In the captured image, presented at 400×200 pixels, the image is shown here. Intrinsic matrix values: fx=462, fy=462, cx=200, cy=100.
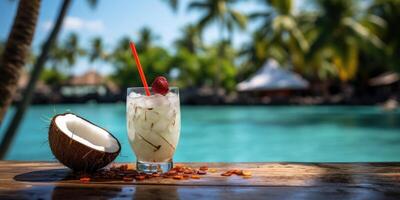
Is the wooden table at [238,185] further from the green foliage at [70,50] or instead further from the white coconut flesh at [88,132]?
the green foliage at [70,50]

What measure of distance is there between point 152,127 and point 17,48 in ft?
6.15

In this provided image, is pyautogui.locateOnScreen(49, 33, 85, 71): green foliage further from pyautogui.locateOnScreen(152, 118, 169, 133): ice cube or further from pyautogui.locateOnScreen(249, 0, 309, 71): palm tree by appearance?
pyautogui.locateOnScreen(152, 118, 169, 133): ice cube

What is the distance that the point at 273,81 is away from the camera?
3094 cm

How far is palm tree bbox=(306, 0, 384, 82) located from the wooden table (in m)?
22.1

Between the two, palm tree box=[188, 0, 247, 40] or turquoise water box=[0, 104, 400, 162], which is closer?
turquoise water box=[0, 104, 400, 162]

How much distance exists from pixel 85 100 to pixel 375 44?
1070 inches

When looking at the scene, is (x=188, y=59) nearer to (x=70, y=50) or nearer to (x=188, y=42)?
(x=188, y=42)

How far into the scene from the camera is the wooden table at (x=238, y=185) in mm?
1168

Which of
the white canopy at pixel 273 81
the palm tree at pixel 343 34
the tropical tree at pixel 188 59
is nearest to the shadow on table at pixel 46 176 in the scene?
the palm tree at pixel 343 34

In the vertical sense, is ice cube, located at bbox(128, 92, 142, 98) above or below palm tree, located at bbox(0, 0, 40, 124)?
below

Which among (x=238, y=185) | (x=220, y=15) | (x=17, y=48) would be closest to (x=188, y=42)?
(x=220, y=15)

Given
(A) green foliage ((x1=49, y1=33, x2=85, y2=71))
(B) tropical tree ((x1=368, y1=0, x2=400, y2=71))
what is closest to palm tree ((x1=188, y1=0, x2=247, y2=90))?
(B) tropical tree ((x1=368, y1=0, x2=400, y2=71))

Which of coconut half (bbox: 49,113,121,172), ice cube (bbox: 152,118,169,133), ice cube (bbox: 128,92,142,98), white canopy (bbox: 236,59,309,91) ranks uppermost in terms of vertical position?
white canopy (bbox: 236,59,309,91)

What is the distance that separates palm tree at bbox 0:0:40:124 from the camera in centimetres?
305
